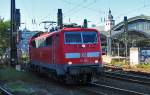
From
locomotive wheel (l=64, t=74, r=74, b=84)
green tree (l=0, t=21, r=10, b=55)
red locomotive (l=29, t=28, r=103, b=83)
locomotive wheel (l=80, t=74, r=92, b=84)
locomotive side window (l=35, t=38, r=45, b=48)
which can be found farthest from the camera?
green tree (l=0, t=21, r=10, b=55)

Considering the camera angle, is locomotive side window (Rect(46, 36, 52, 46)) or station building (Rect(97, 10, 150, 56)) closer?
locomotive side window (Rect(46, 36, 52, 46))

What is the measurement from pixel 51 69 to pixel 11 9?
15923 millimetres

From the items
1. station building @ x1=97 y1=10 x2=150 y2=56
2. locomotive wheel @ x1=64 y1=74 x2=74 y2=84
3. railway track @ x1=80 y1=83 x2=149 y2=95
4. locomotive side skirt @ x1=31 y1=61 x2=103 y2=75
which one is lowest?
railway track @ x1=80 y1=83 x2=149 y2=95


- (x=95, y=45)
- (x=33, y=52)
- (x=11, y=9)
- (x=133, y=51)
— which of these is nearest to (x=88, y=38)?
(x=95, y=45)

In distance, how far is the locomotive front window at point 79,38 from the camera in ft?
72.8

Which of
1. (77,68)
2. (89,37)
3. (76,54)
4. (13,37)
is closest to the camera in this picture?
(77,68)

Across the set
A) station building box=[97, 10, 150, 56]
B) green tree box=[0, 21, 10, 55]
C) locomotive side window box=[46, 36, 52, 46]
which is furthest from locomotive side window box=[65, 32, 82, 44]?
green tree box=[0, 21, 10, 55]

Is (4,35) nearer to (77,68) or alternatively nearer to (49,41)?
(49,41)

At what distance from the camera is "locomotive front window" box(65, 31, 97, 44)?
22.2 metres

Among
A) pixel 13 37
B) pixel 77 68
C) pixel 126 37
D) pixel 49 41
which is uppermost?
pixel 126 37

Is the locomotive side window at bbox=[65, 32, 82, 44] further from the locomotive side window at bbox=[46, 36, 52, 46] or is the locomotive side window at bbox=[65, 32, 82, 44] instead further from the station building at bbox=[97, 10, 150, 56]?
the station building at bbox=[97, 10, 150, 56]

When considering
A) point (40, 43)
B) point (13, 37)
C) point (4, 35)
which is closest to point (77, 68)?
point (40, 43)

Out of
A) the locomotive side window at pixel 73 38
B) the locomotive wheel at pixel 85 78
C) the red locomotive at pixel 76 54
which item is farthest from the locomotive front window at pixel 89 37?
the locomotive wheel at pixel 85 78

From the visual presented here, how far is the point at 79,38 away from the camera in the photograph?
22328 mm
